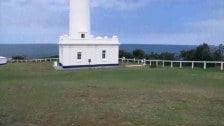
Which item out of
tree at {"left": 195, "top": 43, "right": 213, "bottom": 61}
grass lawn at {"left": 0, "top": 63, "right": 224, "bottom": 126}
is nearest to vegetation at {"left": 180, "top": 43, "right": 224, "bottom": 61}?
tree at {"left": 195, "top": 43, "right": 213, "bottom": 61}

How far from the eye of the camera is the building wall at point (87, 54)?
40094mm

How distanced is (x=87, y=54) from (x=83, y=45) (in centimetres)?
89

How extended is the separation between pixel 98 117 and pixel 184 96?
5.14 meters

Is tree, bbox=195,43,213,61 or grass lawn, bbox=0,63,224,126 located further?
tree, bbox=195,43,213,61

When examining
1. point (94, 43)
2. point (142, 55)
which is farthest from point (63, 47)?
point (142, 55)

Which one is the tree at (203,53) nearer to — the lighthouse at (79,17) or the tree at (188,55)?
the tree at (188,55)

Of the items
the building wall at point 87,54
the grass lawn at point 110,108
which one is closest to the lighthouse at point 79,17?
the building wall at point 87,54

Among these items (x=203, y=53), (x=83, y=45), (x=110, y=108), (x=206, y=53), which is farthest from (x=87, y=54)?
(x=110, y=108)

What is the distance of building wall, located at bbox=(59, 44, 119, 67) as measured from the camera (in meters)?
40.1

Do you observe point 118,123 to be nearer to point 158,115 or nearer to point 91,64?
point 158,115

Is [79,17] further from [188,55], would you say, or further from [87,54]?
[188,55]

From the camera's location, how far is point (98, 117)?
1122 centimetres

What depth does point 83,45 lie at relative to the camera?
41.0 m

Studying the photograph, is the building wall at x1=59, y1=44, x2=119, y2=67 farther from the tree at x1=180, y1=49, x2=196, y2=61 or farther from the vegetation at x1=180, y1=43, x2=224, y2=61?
the vegetation at x1=180, y1=43, x2=224, y2=61
